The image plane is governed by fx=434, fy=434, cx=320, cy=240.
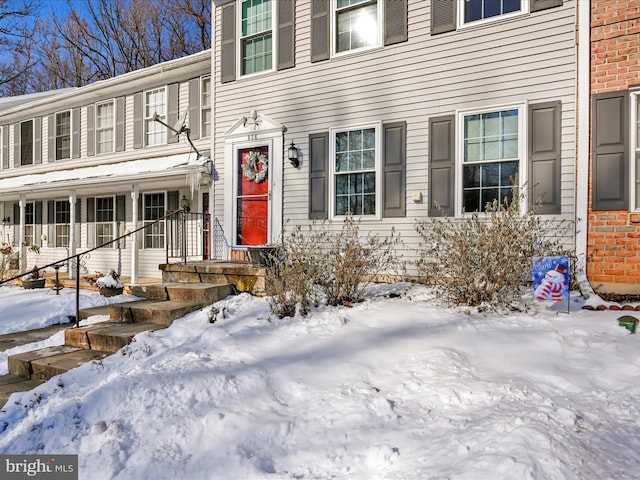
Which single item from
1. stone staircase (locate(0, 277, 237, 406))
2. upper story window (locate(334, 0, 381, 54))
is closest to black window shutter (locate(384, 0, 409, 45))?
Result: upper story window (locate(334, 0, 381, 54))

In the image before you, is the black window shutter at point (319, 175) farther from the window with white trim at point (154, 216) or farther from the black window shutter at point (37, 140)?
the black window shutter at point (37, 140)

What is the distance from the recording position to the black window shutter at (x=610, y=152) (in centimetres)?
531

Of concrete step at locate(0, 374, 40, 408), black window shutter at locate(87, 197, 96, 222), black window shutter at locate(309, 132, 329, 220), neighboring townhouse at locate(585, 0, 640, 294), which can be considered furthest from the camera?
black window shutter at locate(87, 197, 96, 222)

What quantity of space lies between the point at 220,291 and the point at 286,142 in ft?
10.8

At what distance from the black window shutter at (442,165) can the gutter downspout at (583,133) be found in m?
1.58

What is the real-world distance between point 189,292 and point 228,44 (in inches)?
211

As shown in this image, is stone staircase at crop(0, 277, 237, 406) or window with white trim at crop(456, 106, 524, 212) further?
window with white trim at crop(456, 106, 524, 212)

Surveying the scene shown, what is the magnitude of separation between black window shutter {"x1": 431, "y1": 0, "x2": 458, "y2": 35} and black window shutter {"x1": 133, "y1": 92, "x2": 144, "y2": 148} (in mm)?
7683

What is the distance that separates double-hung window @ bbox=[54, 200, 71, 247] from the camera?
1296 cm

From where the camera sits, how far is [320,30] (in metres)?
7.46

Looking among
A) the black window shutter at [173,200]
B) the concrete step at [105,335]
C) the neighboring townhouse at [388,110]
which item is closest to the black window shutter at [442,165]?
the neighboring townhouse at [388,110]

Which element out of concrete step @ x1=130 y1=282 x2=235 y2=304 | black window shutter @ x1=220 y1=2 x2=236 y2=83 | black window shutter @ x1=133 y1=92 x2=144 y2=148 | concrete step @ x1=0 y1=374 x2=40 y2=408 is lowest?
concrete step @ x1=0 y1=374 x2=40 y2=408

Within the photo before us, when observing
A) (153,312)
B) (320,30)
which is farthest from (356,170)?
(153,312)

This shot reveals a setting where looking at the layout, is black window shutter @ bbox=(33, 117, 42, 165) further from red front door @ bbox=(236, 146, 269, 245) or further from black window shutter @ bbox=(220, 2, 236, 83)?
red front door @ bbox=(236, 146, 269, 245)
